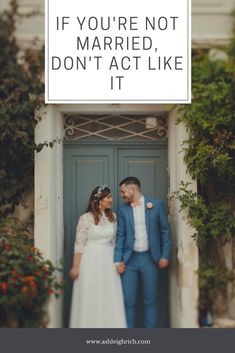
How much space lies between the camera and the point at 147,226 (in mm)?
6223

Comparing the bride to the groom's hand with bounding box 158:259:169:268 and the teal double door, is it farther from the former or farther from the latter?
the groom's hand with bounding box 158:259:169:268

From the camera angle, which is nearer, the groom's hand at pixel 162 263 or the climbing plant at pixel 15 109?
the groom's hand at pixel 162 263

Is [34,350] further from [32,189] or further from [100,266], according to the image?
[32,189]

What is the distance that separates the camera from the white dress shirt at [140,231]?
6191 millimetres

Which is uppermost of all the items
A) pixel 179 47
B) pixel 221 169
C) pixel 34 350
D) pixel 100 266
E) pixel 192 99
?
pixel 179 47

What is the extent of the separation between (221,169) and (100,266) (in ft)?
4.88

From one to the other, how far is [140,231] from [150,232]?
0.31 feet

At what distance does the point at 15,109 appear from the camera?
6398 millimetres

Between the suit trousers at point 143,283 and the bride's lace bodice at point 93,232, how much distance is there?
0.97ft

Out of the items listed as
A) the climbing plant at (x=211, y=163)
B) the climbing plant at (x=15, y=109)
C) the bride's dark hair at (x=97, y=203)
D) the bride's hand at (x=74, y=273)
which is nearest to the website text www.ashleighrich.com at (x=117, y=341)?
the bride's hand at (x=74, y=273)

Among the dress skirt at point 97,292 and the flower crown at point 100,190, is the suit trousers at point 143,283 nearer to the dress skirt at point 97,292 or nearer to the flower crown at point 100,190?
the dress skirt at point 97,292

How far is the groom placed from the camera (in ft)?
20.2

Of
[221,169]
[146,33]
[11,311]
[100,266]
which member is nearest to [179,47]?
[146,33]

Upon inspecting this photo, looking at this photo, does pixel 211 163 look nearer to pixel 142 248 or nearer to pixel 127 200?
pixel 127 200
